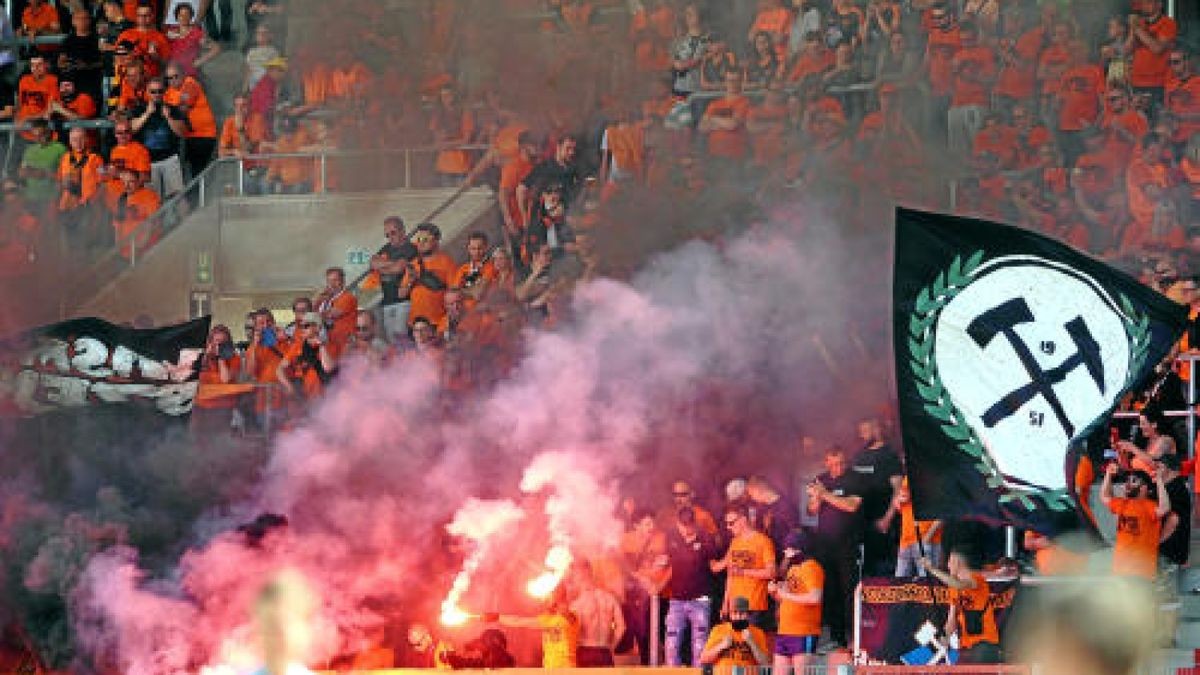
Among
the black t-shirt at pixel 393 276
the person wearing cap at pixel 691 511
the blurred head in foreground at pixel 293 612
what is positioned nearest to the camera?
the blurred head in foreground at pixel 293 612

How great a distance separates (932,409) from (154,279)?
260 inches

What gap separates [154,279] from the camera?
53.4 feet

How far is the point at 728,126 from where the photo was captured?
14.8 m

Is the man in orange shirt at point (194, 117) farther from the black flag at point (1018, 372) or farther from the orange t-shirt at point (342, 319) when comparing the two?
the black flag at point (1018, 372)

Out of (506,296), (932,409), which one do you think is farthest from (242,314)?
(932,409)

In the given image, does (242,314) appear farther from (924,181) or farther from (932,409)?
(932,409)

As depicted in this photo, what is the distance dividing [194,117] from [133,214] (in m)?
0.73

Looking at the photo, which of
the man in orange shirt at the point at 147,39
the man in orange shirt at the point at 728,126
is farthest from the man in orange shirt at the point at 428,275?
the man in orange shirt at the point at 147,39

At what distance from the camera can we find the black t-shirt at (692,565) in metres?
12.7

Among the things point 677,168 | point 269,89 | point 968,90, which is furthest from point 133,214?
point 968,90

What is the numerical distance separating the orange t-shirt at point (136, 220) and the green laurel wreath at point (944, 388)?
6.52 m

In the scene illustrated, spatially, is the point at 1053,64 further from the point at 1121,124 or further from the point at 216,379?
the point at 216,379

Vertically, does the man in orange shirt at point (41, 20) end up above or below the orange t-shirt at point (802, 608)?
above

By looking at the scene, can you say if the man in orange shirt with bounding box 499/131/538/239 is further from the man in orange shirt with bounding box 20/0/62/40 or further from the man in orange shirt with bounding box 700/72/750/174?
the man in orange shirt with bounding box 20/0/62/40
